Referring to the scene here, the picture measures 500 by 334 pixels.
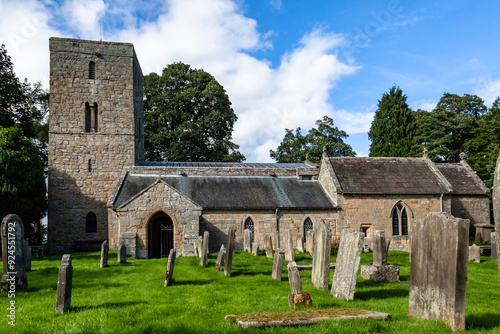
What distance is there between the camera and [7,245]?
35.9 ft

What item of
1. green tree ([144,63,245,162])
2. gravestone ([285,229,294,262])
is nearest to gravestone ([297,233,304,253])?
gravestone ([285,229,294,262])

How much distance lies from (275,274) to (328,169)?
14862 mm

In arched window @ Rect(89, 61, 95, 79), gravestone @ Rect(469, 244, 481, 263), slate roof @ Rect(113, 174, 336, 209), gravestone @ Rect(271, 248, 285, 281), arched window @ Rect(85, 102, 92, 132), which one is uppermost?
arched window @ Rect(89, 61, 95, 79)

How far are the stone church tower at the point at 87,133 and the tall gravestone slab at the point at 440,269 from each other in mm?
22011

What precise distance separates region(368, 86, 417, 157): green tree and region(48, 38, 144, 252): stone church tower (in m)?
31.1

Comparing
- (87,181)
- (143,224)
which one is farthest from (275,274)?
(87,181)

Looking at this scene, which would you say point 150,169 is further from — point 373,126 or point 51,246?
point 373,126

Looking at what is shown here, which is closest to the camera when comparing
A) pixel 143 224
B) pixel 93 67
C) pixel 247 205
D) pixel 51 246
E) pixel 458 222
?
pixel 458 222

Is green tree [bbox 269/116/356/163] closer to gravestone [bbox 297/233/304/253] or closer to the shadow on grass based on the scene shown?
gravestone [bbox 297/233/304/253]

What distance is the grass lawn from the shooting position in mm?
6250

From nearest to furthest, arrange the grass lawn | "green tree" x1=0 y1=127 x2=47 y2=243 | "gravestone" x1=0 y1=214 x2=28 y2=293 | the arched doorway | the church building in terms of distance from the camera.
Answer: the grass lawn → "gravestone" x1=0 y1=214 x2=28 y2=293 → "green tree" x1=0 y1=127 x2=47 y2=243 → the arched doorway → the church building

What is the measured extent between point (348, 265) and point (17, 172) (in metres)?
19.6

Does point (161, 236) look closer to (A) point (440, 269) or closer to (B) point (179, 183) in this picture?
(B) point (179, 183)

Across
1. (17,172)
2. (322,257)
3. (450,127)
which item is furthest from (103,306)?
(450,127)
